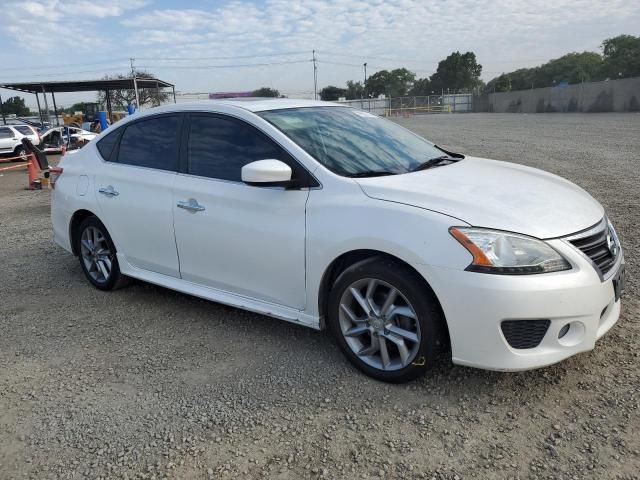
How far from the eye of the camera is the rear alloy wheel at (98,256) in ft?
15.8

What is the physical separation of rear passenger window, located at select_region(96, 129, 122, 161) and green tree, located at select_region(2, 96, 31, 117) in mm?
89063

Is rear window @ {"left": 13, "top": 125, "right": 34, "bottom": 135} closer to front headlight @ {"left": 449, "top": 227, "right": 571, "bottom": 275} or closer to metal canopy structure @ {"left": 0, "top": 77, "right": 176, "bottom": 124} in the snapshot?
metal canopy structure @ {"left": 0, "top": 77, "right": 176, "bottom": 124}

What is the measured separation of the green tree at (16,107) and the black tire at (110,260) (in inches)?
3501

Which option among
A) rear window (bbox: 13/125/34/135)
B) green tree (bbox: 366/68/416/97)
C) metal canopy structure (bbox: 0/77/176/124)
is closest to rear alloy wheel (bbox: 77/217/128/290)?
rear window (bbox: 13/125/34/135)

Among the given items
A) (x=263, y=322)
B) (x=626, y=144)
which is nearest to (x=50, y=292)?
(x=263, y=322)

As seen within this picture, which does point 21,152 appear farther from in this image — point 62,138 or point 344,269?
point 344,269

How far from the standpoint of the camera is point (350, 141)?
12.5 ft

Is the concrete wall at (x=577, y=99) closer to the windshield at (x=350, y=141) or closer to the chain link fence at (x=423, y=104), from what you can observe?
the chain link fence at (x=423, y=104)

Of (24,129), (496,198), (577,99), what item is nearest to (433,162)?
(496,198)

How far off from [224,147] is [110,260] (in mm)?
1719

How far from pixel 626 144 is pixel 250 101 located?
13.8 meters

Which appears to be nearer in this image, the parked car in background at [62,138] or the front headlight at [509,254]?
the front headlight at [509,254]

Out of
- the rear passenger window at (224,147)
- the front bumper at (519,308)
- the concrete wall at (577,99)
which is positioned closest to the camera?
the front bumper at (519,308)

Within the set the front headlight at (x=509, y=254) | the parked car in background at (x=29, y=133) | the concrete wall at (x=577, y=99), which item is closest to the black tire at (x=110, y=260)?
the front headlight at (x=509, y=254)
